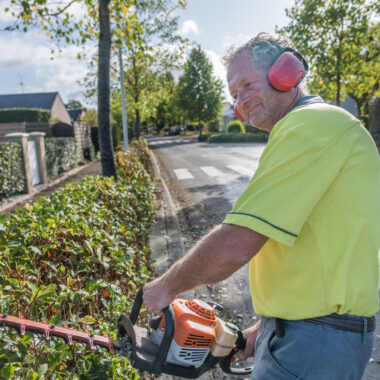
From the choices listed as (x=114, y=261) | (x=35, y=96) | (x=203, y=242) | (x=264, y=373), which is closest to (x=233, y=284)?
(x=114, y=261)

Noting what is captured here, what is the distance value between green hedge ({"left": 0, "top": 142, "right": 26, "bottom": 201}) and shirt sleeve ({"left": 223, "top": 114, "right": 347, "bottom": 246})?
362 inches

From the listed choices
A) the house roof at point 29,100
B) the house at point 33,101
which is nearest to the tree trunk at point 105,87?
the house at point 33,101

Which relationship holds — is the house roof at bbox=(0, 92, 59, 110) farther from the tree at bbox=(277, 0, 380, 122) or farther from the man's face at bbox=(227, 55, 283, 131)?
the man's face at bbox=(227, 55, 283, 131)

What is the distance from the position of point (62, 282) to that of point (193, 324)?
928 mm

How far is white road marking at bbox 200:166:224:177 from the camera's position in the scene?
12827 mm

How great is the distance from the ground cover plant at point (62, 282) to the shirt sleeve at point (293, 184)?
959 mm

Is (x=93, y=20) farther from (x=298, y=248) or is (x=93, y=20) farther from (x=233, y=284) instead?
(x=298, y=248)

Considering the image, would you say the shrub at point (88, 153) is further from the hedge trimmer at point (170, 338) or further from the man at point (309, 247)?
the man at point (309, 247)

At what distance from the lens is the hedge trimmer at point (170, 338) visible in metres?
1.34

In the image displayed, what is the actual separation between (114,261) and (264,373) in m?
1.43

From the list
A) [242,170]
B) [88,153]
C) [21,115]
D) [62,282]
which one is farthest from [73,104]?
[62,282]

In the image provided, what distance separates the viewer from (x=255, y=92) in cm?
142

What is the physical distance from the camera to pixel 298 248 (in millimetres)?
1139

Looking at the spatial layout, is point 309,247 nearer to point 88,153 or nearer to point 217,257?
point 217,257
